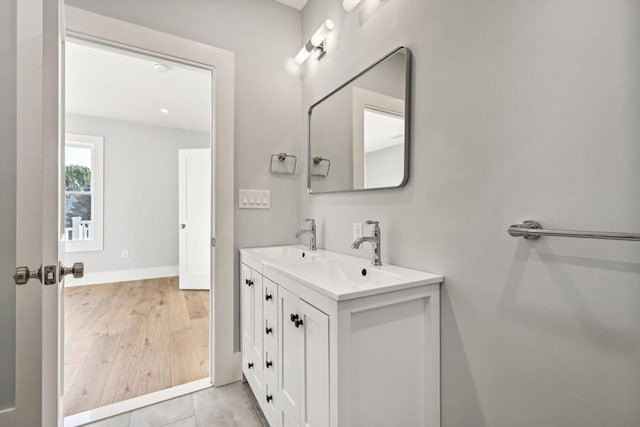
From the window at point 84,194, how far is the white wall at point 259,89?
133 inches

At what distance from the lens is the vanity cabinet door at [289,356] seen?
1078 millimetres

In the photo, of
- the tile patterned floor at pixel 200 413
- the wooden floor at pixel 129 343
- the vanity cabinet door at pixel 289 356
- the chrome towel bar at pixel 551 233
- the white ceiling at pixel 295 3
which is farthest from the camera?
the white ceiling at pixel 295 3

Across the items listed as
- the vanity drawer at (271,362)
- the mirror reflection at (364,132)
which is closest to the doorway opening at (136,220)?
the vanity drawer at (271,362)

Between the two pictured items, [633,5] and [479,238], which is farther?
[479,238]

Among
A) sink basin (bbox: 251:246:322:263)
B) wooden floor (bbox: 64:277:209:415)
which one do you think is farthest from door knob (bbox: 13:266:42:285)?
wooden floor (bbox: 64:277:209:415)

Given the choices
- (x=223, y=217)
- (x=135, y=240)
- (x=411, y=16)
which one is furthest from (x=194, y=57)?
(x=135, y=240)

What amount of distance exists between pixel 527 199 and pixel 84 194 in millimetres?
5164

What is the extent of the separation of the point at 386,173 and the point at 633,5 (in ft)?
2.80

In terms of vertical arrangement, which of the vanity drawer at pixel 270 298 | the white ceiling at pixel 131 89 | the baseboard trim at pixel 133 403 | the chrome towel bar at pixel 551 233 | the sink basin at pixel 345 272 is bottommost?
the baseboard trim at pixel 133 403

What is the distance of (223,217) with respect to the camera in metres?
1.83

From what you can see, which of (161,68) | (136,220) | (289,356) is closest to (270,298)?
(289,356)

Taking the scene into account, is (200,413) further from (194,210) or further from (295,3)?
(194,210)

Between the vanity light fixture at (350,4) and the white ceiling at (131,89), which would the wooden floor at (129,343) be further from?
the vanity light fixture at (350,4)

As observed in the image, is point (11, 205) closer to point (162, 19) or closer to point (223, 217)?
point (223, 217)
